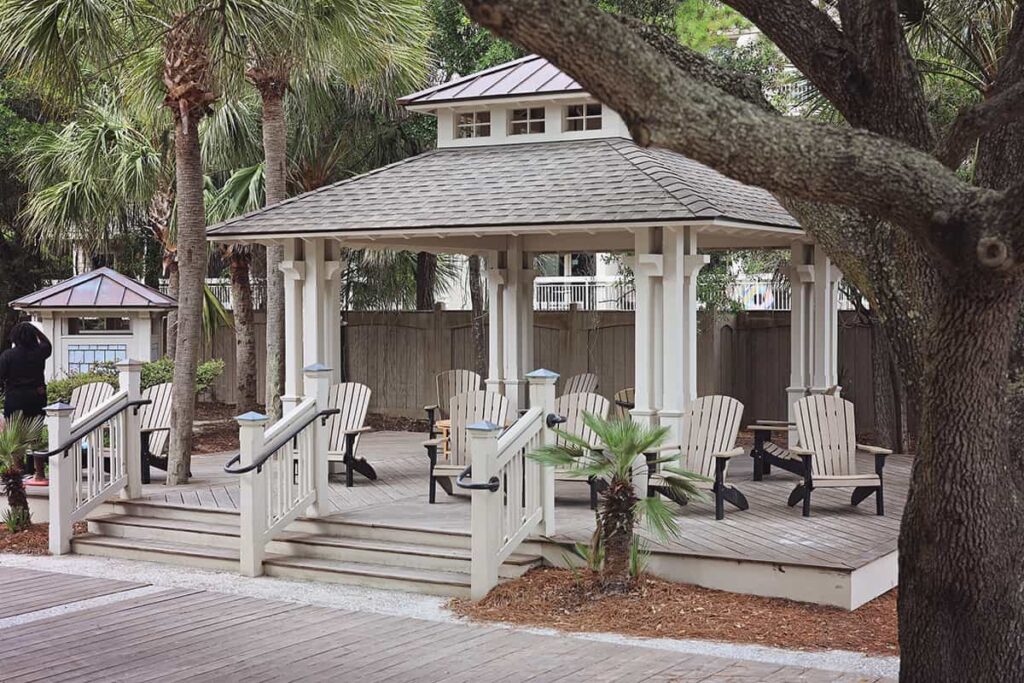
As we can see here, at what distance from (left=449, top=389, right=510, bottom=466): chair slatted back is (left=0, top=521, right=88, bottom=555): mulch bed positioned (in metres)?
3.64

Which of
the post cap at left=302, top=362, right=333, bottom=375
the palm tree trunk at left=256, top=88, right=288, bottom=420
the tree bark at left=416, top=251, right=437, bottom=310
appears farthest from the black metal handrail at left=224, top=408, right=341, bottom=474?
the tree bark at left=416, top=251, right=437, bottom=310

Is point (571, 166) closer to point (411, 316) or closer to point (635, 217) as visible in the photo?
point (635, 217)

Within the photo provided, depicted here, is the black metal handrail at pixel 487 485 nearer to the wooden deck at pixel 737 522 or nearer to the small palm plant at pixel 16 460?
the wooden deck at pixel 737 522

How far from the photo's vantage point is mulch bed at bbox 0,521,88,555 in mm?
11320

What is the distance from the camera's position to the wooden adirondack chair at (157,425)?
1314 centimetres

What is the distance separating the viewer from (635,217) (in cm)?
1095

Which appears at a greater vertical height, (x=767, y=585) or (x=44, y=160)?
(x=44, y=160)

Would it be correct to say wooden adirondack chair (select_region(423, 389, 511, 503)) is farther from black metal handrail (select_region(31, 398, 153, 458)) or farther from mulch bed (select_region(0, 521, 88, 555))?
mulch bed (select_region(0, 521, 88, 555))

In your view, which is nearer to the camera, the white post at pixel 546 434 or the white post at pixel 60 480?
the white post at pixel 546 434

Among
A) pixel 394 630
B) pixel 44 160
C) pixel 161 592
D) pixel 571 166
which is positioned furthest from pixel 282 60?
pixel 44 160

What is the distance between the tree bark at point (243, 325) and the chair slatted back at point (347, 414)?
694 centimetres

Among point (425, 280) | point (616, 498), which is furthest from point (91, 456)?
point (425, 280)

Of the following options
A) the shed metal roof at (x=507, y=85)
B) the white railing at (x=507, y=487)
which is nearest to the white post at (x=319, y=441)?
the white railing at (x=507, y=487)

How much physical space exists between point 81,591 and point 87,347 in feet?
19.9
